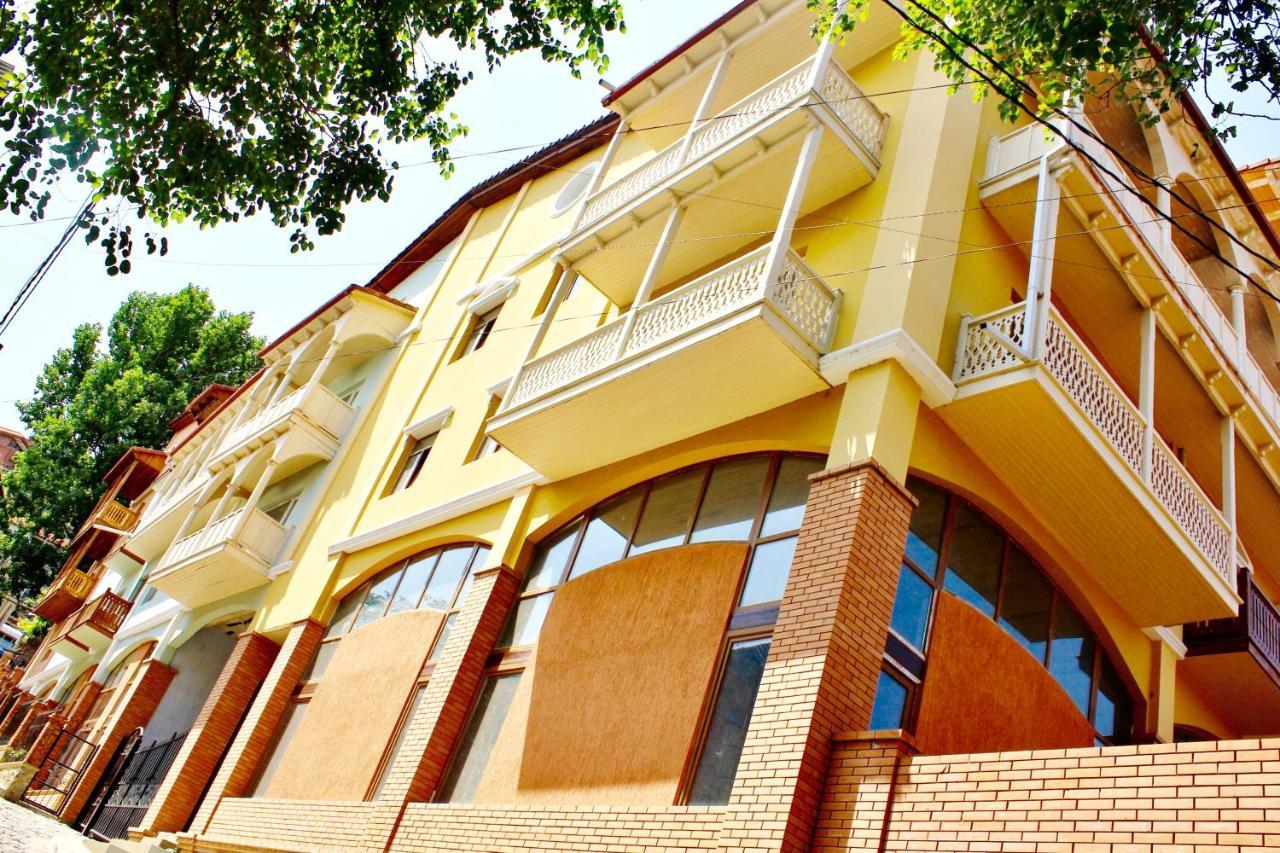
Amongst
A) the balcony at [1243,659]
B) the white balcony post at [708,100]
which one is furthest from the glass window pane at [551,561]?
the balcony at [1243,659]

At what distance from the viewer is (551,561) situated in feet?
44.7

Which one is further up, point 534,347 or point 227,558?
point 534,347

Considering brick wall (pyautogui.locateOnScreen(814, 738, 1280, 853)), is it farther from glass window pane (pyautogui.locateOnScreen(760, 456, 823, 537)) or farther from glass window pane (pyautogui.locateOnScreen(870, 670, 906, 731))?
glass window pane (pyautogui.locateOnScreen(760, 456, 823, 537))

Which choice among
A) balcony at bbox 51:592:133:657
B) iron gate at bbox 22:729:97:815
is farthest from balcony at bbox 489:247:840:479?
balcony at bbox 51:592:133:657

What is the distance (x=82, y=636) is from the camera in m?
28.8

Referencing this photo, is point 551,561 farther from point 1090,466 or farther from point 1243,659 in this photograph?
point 1243,659

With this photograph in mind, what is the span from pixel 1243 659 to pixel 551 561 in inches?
358

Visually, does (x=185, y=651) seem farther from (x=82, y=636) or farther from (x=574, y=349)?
(x=574, y=349)

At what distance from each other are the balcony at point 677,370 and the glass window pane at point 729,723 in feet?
9.35

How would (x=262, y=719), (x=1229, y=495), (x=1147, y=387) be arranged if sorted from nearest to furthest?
(x=1147, y=387) < (x=1229, y=495) < (x=262, y=719)

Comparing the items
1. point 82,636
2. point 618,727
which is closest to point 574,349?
point 618,727

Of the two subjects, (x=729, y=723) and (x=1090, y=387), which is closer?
(x=729, y=723)

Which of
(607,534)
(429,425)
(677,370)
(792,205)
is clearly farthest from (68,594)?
(792,205)

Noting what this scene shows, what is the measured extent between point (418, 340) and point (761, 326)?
13.6m
